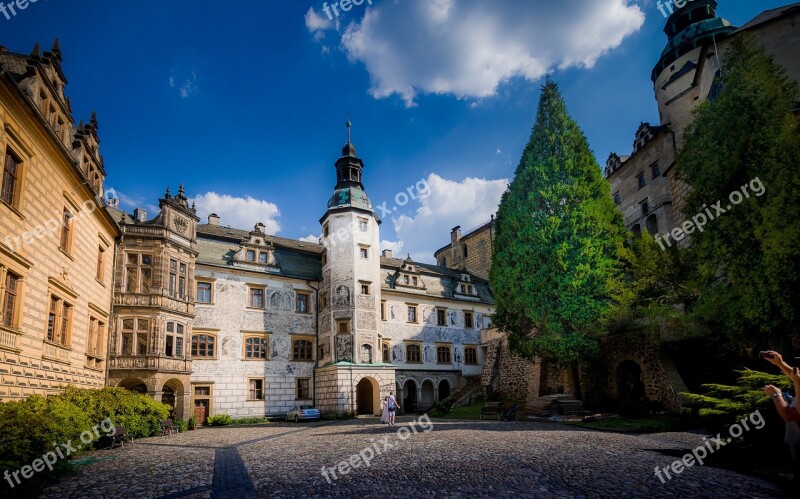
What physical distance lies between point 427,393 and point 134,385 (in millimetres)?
22129

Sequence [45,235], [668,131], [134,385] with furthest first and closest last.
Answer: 1. [668,131]
2. [134,385]
3. [45,235]

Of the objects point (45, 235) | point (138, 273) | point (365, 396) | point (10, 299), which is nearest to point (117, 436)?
point (10, 299)

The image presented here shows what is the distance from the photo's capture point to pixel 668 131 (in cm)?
3538

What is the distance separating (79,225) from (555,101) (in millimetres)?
24104

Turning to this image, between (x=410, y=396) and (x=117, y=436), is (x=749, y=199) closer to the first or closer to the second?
(x=117, y=436)

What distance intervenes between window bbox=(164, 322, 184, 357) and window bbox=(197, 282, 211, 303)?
11.5 feet

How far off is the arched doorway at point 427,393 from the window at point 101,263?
2534 cm

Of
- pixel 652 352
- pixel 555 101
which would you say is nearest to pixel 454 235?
pixel 555 101

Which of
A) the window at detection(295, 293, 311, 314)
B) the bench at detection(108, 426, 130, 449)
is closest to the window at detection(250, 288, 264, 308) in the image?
the window at detection(295, 293, 311, 314)

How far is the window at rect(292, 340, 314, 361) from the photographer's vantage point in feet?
111

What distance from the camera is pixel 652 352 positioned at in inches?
864

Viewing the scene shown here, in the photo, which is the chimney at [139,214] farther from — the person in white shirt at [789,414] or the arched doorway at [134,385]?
the person in white shirt at [789,414]

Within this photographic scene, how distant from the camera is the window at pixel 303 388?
33.0 metres

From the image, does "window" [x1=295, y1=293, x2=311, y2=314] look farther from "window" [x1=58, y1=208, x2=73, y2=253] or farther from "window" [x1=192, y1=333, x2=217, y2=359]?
"window" [x1=58, y1=208, x2=73, y2=253]
